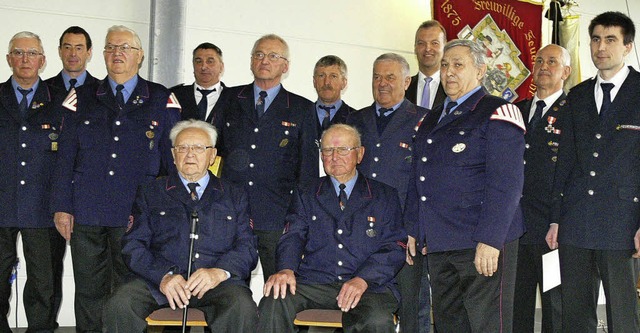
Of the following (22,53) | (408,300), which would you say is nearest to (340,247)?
(408,300)

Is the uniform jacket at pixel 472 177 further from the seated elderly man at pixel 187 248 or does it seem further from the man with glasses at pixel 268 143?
the man with glasses at pixel 268 143

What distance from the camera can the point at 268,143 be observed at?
14.8ft

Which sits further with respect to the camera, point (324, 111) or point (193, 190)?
point (324, 111)

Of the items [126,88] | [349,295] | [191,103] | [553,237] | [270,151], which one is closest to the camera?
[349,295]

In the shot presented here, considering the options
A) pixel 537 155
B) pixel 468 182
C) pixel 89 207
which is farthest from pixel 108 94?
pixel 537 155

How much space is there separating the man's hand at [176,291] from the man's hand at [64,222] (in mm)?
1117

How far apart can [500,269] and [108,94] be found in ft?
7.87

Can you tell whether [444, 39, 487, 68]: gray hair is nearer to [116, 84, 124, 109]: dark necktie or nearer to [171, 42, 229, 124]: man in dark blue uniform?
[171, 42, 229, 124]: man in dark blue uniform

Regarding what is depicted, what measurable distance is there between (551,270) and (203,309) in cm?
176

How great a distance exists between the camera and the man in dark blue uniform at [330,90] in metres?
4.99

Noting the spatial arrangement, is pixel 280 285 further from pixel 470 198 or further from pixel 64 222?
pixel 64 222

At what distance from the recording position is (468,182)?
344 cm

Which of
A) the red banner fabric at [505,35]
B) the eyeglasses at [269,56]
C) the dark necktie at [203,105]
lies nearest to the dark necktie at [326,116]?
the eyeglasses at [269,56]

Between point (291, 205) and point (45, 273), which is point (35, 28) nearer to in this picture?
point (45, 273)
